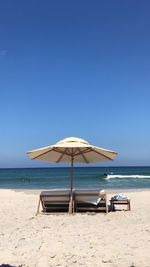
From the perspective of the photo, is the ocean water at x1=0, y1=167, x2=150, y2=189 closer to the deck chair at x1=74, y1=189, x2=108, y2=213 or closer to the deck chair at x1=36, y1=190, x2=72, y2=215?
the deck chair at x1=74, y1=189, x2=108, y2=213

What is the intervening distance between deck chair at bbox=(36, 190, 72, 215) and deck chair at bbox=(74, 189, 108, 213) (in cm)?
23

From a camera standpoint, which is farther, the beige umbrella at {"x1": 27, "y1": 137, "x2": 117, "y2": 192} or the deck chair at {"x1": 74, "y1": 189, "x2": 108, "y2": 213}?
Answer: the beige umbrella at {"x1": 27, "y1": 137, "x2": 117, "y2": 192}

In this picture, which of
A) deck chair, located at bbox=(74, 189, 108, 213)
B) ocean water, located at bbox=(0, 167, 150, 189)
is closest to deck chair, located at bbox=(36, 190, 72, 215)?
deck chair, located at bbox=(74, 189, 108, 213)

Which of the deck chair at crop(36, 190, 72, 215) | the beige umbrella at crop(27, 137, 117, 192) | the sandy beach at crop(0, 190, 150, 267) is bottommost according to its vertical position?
the sandy beach at crop(0, 190, 150, 267)

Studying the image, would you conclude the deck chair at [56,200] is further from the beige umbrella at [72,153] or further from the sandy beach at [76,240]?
the beige umbrella at [72,153]

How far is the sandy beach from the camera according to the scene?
570cm

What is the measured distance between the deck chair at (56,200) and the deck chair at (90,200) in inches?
9.2

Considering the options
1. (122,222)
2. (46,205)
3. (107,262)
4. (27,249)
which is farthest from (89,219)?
(107,262)

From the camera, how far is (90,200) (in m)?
10.3

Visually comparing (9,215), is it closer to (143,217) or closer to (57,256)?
(143,217)

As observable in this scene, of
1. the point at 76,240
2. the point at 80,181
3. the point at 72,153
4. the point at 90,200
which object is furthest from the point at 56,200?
the point at 80,181

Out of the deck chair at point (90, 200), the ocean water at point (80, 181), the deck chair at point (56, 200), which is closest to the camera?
the deck chair at point (90, 200)

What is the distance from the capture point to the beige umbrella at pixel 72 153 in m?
10.4

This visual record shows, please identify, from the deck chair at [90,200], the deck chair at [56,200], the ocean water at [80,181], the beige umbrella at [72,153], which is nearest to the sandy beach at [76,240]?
the deck chair at [90,200]
